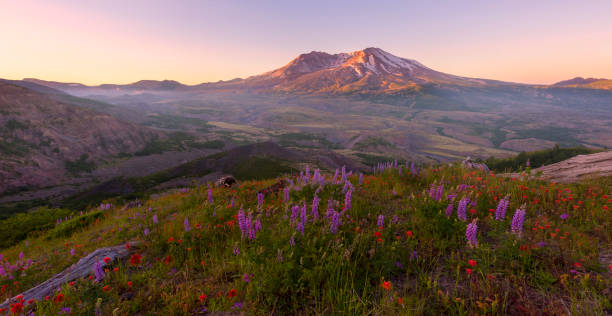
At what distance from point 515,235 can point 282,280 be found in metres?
3.57

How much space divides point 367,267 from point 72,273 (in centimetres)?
525

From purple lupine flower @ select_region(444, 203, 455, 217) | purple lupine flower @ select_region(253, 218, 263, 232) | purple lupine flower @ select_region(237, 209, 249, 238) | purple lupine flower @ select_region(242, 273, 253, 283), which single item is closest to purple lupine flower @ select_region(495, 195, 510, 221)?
purple lupine flower @ select_region(444, 203, 455, 217)

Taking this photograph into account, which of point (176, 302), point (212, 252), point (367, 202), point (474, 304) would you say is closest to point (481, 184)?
point (367, 202)

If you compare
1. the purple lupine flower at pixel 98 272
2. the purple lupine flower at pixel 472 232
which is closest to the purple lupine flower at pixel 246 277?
the purple lupine flower at pixel 98 272

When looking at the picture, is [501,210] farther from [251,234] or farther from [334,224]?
[251,234]

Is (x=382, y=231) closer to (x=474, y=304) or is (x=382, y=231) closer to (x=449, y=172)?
(x=474, y=304)

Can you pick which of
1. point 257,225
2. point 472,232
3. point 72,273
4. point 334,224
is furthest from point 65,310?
point 472,232

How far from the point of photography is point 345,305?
3.01m

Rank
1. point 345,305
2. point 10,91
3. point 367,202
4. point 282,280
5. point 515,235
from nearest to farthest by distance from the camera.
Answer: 1. point 345,305
2. point 282,280
3. point 515,235
4. point 367,202
5. point 10,91

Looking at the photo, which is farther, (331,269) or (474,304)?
(331,269)

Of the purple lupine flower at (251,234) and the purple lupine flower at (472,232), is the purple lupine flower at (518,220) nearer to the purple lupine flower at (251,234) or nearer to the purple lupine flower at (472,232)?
the purple lupine flower at (472,232)

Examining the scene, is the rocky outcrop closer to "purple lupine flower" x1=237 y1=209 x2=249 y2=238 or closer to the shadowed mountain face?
"purple lupine flower" x1=237 y1=209 x2=249 y2=238

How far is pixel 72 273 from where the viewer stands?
4.62 m

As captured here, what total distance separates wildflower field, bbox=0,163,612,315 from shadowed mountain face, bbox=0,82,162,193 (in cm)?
10567
